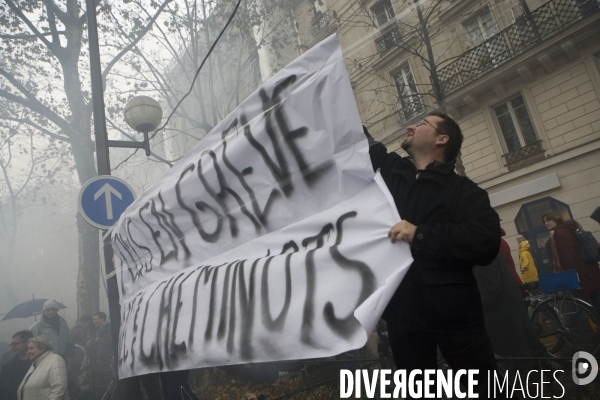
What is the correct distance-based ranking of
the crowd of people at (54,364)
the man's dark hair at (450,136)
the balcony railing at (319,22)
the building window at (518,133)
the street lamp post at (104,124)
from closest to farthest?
1. the man's dark hair at (450,136)
2. the street lamp post at (104,124)
3. the crowd of people at (54,364)
4. the building window at (518,133)
5. the balcony railing at (319,22)

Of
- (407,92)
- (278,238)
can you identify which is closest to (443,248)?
(278,238)

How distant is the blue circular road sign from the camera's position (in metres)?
3.63

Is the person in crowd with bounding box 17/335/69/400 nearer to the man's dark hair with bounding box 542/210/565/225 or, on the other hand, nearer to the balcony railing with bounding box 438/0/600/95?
the man's dark hair with bounding box 542/210/565/225

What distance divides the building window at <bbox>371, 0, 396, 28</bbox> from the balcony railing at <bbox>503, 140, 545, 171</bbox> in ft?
11.1

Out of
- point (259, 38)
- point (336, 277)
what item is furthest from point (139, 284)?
point (259, 38)

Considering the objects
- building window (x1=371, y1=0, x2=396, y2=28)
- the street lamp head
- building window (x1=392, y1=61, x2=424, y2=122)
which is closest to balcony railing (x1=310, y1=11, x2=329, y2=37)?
building window (x1=371, y1=0, x2=396, y2=28)

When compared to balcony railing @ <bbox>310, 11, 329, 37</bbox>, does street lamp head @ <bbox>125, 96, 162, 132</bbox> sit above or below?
below

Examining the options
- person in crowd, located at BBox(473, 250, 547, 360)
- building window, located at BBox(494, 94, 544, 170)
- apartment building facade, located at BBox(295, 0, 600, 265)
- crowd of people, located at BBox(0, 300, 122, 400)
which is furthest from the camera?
building window, located at BBox(494, 94, 544, 170)

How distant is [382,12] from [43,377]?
6.69 metres

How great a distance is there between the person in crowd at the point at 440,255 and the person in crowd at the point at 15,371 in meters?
5.25

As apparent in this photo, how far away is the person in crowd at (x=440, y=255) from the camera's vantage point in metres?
1.32

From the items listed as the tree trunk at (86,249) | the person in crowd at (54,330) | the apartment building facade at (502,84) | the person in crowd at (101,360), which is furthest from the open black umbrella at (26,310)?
Result: the apartment building facade at (502,84)

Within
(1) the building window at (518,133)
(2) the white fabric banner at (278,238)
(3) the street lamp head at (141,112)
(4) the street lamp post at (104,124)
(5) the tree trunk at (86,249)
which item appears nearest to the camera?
(2) the white fabric banner at (278,238)

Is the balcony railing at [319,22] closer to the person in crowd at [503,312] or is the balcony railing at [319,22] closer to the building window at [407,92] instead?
the building window at [407,92]
